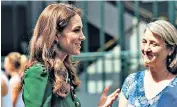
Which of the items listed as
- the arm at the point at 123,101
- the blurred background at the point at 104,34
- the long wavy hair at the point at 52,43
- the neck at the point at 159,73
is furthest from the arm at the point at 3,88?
the long wavy hair at the point at 52,43

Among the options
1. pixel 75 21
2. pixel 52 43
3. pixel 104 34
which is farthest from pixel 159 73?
pixel 104 34

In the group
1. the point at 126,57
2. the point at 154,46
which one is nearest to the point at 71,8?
the point at 154,46

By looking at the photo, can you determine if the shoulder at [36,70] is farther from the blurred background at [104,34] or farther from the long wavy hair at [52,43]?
the blurred background at [104,34]

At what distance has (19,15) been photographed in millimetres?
9453

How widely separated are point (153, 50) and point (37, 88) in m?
0.93

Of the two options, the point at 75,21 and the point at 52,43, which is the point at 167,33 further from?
the point at 52,43

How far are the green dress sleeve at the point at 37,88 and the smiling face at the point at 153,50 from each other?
2.74ft

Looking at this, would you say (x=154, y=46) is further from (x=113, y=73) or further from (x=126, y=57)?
(x=113, y=73)

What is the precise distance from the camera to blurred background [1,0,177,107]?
5.61 metres

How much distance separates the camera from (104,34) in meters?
7.34

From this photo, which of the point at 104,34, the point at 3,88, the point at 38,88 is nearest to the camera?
the point at 38,88

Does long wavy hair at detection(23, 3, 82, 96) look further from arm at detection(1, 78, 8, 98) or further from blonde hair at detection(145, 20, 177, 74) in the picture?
arm at detection(1, 78, 8, 98)

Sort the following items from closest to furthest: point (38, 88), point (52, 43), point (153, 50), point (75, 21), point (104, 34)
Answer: point (38, 88) → point (52, 43) → point (75, 21) → point (153, 50) → point (104, 34)

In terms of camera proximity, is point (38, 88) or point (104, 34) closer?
point (38, 88)
